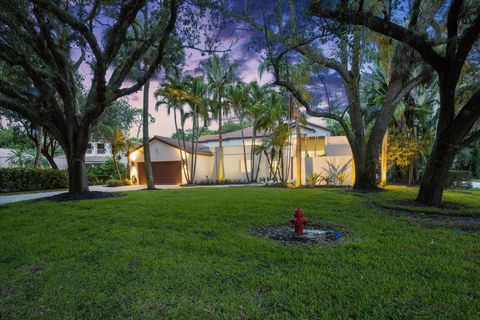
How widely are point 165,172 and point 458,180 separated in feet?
64.5

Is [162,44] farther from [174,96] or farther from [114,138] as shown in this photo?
[114,138]

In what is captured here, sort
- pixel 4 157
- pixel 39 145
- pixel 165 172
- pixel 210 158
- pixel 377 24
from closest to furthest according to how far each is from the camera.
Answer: pixel 377 24 → pixel 39 145 → pixel 165 172 → pixel 210 158 → pixel 4 157

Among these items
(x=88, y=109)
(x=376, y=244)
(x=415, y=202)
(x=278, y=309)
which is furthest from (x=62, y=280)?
(x=415, y=202)

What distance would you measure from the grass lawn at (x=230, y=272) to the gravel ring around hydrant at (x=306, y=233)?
0.23m

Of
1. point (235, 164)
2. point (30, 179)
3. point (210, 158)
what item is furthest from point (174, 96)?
point (30, 179)

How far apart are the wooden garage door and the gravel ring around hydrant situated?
17.5 meters

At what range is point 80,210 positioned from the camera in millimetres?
7461

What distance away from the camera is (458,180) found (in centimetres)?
1400

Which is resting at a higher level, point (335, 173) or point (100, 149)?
point (100, 149)

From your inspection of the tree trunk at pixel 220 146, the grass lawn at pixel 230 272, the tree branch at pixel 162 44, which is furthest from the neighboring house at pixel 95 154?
the grass lawn at pixel 230 272

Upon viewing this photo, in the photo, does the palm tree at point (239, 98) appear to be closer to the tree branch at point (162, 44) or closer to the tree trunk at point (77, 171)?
the tree branch at point (162, 44)

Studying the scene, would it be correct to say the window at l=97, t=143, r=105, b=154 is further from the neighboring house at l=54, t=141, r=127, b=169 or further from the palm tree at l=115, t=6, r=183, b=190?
the palm tree at l=115, t=6, r=183, b=190

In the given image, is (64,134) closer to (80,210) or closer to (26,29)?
(26,29)

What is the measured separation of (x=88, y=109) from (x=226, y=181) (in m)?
12.8
